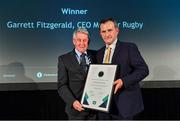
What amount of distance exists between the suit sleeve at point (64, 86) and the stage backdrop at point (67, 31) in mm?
1283

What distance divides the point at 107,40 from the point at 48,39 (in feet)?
4.78

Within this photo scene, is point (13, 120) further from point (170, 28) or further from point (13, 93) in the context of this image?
point (170, 28)

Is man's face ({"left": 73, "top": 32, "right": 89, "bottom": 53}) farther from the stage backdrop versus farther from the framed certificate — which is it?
the stage backdrop

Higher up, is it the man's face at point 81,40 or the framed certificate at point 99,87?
the man's face at point 81,40

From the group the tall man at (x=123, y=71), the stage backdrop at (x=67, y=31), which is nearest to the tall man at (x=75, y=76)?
the tall man at (x=123, y=71)

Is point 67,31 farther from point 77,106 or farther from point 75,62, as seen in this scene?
point 77,106

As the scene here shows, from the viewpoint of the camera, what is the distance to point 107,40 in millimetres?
2418

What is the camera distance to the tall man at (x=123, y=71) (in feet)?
7.82

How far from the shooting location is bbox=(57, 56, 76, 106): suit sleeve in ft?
7.78

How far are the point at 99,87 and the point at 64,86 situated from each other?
246 mm

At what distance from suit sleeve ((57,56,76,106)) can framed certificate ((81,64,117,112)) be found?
86 millimetres

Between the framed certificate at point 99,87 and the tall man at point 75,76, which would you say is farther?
the tall man at point 75,76

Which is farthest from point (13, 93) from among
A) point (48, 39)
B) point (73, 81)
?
point (73, 81)

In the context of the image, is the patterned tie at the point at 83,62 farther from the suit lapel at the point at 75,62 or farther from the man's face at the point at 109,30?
the man's face at the point at 109,30
